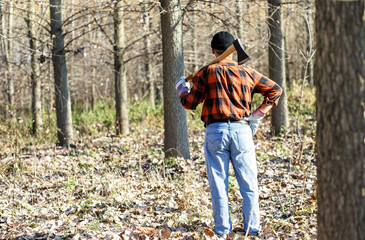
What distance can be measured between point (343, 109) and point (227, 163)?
1.62 meters

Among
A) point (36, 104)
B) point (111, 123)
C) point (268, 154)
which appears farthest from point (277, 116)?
point (36, 104)

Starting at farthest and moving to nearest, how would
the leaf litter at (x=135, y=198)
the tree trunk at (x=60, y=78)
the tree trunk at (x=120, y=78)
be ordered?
the tree trunk at (x=120, y=78) < the tree trunk at (x=60, y=78) < the leaf litter at (x=135, y=198)

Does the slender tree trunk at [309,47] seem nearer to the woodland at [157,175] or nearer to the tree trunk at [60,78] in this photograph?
the woodland at [157,175]

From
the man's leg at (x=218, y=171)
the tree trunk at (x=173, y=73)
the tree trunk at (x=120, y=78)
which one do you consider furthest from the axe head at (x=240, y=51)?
the tree trunk at (x=120, y=78)

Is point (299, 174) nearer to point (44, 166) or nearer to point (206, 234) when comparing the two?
point (206, 234)

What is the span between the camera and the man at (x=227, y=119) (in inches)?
139

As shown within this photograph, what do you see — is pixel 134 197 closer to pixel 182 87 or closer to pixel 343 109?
pixel 182 87

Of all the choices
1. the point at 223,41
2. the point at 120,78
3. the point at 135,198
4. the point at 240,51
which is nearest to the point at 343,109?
the point at 240,51

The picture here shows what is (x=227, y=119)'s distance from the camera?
11.6ft

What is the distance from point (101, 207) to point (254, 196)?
2.20 m

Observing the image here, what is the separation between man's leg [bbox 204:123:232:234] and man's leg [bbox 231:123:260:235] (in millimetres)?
99

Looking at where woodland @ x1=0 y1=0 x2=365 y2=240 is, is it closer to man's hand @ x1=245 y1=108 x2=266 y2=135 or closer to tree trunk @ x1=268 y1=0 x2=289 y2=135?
tree trunk @ x1=268 y1=0 x2=289 y2=135

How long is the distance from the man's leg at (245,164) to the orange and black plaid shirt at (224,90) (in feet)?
0.51

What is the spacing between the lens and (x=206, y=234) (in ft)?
12.2
